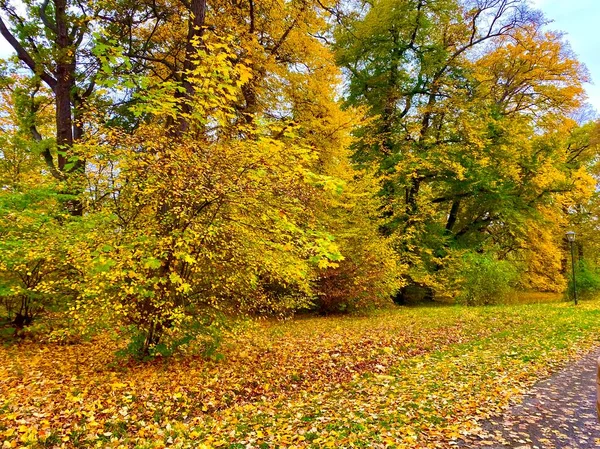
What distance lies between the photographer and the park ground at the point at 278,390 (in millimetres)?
3996

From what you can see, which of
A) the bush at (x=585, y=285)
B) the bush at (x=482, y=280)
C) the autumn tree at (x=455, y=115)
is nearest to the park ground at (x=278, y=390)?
the bush at (x=482, y=280)

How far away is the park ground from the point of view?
4.00m

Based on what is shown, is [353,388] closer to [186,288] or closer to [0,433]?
[186,288]

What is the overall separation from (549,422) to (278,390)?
3.43 metres

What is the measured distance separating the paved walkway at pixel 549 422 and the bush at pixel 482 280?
35.4ft

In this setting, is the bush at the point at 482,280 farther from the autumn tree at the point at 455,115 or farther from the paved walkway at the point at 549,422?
the paved walkway at the point at 549,422

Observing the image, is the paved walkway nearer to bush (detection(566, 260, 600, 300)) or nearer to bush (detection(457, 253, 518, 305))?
bush (detection(457, 253, 518, 305))

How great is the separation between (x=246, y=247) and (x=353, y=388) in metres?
2.67

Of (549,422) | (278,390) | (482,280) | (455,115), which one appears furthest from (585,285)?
(278,390)

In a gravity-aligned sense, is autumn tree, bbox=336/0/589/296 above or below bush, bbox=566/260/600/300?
above

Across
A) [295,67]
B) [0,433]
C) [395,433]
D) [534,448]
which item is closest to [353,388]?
[395,433]

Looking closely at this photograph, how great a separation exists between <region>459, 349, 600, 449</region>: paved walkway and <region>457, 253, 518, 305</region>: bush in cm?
1080

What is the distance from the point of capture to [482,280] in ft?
52.2

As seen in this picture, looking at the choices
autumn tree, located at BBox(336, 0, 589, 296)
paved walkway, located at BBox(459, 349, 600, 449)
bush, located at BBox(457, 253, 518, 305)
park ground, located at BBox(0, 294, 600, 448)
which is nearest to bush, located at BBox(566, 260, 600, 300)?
autumn tree, located at BBox(336, 0, 589, 296)
